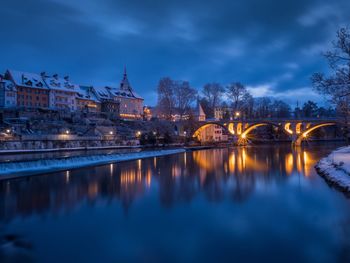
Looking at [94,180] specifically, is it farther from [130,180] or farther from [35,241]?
[35,241]

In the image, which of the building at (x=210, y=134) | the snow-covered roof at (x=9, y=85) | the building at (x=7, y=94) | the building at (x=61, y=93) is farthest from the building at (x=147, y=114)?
the snow-covered roof at (x=9, y=85)

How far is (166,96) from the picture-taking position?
7100 cm

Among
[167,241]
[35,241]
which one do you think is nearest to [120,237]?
[167,241]

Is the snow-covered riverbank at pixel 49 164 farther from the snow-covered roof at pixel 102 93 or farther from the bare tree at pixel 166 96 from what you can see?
the snow-covered roof at pixel 102 93

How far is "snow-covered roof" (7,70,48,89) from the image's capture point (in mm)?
62438

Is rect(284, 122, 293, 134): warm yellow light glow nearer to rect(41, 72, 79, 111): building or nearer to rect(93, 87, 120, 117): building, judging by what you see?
rect(93, 87, 120, 117): building

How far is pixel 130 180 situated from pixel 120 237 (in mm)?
11763

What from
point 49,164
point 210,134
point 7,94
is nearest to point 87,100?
point 7,94

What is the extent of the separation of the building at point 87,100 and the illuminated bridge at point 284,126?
2483cm

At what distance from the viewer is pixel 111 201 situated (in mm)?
14586

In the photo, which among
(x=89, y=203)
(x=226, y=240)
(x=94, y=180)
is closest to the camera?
(x=226, y=240)

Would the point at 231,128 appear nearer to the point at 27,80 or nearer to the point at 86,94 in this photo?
the point at 86,94

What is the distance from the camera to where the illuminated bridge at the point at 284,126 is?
214 feet

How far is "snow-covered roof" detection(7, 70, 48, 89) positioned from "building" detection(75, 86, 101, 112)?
379 inches
